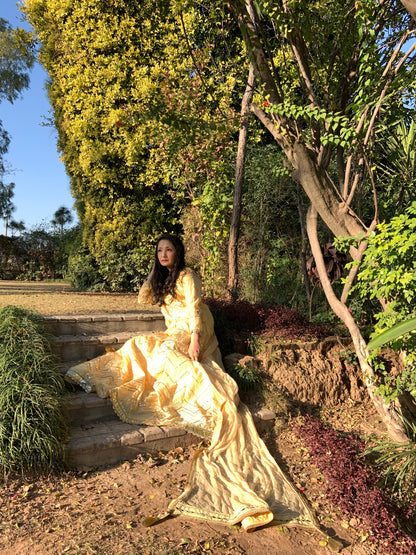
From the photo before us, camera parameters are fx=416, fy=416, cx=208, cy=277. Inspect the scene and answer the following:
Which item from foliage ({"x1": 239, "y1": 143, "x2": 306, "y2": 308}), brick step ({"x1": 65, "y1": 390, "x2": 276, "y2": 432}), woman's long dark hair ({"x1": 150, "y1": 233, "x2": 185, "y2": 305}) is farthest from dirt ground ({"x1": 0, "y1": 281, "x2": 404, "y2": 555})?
foliage ({"x1": 239, "y1": 143, "x2": 306, "y2": 308})

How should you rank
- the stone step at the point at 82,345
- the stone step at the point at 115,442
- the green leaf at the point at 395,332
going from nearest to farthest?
the green leaf at the point at 395,332, the stone step at the point at 115,442, the stone step at the point at 82,345

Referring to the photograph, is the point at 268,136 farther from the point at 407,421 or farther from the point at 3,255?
the point at 3,255

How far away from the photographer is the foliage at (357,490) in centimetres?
258

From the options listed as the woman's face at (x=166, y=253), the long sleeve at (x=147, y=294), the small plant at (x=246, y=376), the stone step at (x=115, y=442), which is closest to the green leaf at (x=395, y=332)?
the stone step at (x=115, y=442)

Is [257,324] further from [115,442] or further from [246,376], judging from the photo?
[115,442]

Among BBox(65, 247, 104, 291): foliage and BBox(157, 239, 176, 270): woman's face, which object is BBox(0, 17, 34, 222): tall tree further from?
BBox(157, 239, 176, 270): woman's face

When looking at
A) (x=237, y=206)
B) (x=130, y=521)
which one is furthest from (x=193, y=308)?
(x=237, y=206)

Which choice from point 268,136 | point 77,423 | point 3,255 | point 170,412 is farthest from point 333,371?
point 3,255

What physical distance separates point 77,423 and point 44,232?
13.2 meters

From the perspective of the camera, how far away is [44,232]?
50.3ft

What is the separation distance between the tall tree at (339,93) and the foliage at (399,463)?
0.48ft

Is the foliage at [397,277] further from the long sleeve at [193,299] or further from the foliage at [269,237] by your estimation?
the foliage at [269,237]

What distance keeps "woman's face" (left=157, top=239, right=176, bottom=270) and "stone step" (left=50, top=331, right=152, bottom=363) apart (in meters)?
0.97

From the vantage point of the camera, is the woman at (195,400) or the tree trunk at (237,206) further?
the tree trunk at (237,206)
